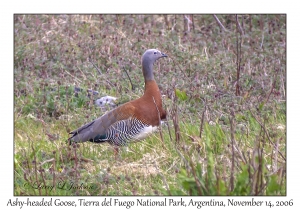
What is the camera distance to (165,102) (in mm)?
8219

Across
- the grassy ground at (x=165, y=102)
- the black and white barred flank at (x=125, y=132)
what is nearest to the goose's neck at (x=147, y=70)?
the grassy ground at (x=165, y=102)

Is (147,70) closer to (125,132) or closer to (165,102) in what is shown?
(165,102)

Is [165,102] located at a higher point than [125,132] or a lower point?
higher

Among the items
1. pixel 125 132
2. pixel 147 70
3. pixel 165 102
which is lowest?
pixel 125 132

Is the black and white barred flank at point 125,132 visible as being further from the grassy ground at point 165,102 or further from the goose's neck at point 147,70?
the goose's neck at point 147,70

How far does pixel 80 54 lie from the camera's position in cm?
1055

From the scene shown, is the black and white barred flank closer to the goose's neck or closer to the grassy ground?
the grassy ground

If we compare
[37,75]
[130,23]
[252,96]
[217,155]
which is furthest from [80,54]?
[217,155]

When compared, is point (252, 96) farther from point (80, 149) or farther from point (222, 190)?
point (222, 190)

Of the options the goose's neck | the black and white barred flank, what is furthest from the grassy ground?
the goose's neck

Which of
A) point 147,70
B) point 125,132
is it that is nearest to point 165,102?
point 147,70

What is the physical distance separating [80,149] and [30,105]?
82.9 inches

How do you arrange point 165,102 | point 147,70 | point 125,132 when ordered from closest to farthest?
point 125,132 < point 147,70 < point 165,102

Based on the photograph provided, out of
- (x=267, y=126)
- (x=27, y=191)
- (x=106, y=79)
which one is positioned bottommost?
(x=27, y=191)
